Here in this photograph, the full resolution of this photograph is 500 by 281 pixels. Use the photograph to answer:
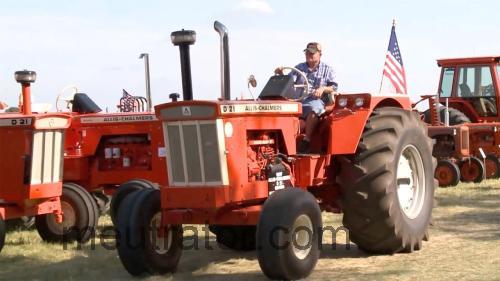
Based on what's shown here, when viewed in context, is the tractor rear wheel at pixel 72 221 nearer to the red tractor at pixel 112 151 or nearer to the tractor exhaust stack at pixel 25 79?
the red tractor at pixel 112 151

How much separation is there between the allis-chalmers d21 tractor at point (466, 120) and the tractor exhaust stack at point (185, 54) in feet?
26.1

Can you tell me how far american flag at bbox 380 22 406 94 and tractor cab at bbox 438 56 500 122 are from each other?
895mm

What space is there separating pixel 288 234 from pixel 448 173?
814 cm

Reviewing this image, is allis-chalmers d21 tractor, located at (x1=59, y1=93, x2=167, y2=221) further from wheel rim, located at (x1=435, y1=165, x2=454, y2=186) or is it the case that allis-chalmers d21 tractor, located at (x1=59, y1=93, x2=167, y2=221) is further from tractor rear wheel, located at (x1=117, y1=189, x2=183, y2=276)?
wheel rim, located at (x1=435, y1=165, x2=454, y2=186)

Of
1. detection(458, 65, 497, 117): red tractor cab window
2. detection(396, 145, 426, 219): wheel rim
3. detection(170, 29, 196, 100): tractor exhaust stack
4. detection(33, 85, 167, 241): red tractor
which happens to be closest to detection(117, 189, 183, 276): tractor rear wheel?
detection(170, 29, 196, 100): tractor exhaust stack

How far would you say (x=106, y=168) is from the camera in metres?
9.27

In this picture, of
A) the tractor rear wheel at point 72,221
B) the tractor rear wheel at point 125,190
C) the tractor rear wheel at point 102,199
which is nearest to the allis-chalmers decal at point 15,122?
the tractor rear wheel at point 72,221

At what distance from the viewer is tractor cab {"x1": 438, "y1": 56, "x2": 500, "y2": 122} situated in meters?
14.6

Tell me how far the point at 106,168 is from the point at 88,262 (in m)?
2.79

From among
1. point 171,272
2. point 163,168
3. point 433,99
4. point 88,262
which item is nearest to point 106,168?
point 163,168

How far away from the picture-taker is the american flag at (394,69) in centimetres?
1559

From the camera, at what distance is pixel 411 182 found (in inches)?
272

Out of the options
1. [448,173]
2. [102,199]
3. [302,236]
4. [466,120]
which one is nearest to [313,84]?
[302,236]

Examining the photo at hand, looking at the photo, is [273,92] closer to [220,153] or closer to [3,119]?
[220,153]
